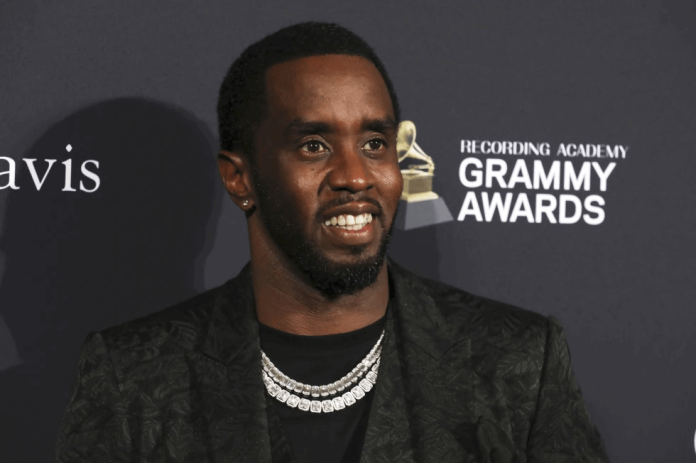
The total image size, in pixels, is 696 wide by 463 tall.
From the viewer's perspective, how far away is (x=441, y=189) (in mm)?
2141

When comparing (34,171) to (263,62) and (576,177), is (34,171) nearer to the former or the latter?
(263,62)

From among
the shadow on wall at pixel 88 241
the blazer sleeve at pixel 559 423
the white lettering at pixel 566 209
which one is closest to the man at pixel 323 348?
the blazer sleeve at pixel 559 423

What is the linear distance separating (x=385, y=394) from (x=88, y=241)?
957mm

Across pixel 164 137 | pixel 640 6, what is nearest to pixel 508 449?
pixel 164 137

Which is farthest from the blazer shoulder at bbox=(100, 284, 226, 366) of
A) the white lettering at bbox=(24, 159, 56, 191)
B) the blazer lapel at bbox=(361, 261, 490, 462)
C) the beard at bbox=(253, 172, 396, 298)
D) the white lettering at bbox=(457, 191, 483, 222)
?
the white lettering at bbox=(457, 191, 483, 222)

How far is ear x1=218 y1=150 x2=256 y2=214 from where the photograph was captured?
162cm

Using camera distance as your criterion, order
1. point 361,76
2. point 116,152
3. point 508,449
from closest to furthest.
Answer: point 508,449, point 361,76, point 116,152

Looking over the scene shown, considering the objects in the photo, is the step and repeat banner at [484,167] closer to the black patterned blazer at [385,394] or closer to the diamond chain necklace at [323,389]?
the black patterned blazer at [385,394]

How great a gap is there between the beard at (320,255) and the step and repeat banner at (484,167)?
2.09ft

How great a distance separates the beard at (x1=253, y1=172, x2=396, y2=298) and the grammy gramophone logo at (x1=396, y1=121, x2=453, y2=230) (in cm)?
60

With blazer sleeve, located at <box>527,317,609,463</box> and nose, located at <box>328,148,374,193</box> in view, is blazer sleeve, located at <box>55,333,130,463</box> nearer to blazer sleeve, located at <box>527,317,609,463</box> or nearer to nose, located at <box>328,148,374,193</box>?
nose, located at <box>328,148,374,193</box>

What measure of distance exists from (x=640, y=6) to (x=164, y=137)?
1288mm

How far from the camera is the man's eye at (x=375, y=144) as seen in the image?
1.53 metres

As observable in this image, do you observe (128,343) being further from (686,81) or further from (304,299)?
(686,81)
